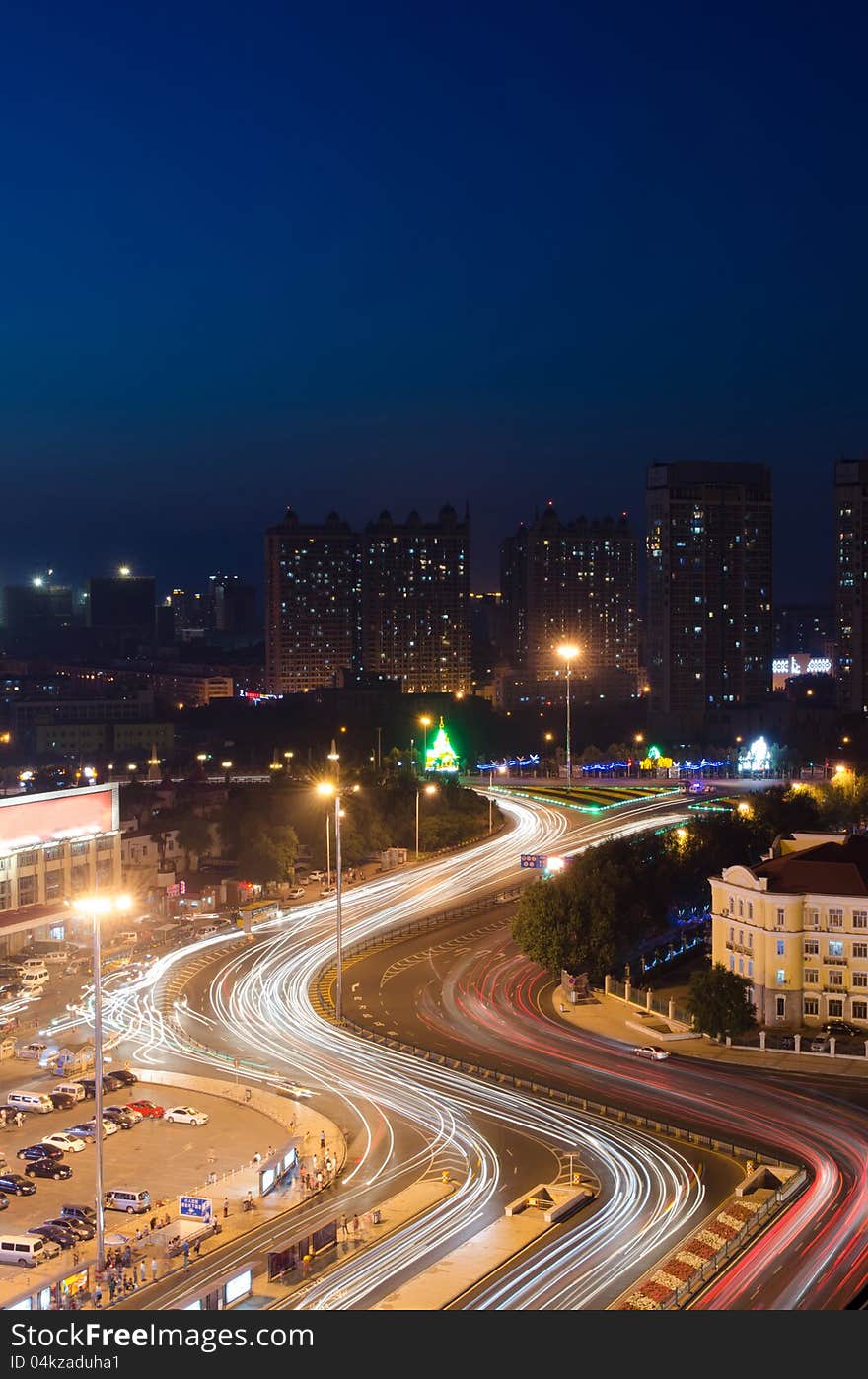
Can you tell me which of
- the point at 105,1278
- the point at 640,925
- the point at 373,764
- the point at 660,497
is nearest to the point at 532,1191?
the point at 105,1278

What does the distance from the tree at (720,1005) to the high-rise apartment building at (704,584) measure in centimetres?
4586

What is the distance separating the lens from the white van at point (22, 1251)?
1380cm

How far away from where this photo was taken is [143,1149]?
671 inches

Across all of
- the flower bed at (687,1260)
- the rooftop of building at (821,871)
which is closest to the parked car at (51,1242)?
the flower bed at (687,1260)

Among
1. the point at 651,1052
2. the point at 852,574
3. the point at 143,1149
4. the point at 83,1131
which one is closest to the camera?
the point at 143,1149

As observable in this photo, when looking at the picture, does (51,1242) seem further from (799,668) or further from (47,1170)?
(799,668)

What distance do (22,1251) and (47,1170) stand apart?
7.59ft

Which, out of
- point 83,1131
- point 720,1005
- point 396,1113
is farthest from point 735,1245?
point 720,1005

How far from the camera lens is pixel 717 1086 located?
19.2 metres

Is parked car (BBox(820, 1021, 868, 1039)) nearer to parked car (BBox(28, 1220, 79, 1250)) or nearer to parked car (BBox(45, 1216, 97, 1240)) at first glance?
parked car (BBox(45, 1216, 97, 1240))

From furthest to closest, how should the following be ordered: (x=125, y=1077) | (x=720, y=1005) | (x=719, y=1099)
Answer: (x=720, y=1005) → (x=125, y=1077) → (x=719, y=1099)

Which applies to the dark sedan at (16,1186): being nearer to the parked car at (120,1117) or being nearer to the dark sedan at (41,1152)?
the dark sedan at (41,1152)

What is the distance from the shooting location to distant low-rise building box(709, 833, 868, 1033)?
22.7m

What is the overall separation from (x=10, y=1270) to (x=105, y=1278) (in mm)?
1062
